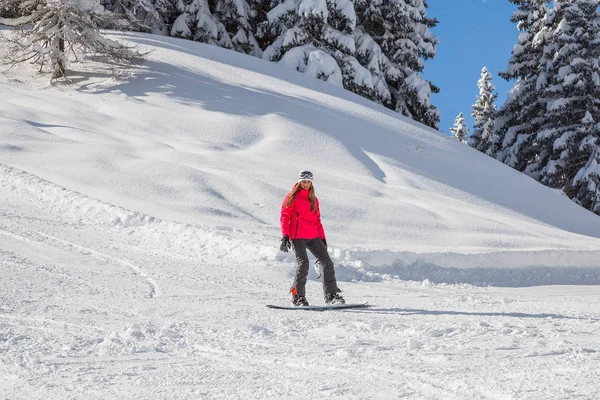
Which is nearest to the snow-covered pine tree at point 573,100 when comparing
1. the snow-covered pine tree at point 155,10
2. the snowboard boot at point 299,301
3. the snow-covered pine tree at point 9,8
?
the snow-covered pine tree at point 155,10

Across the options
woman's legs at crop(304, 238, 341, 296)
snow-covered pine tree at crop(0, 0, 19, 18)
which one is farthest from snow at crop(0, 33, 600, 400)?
snow-covered pine tree at crop(0, 0, 19, 18)

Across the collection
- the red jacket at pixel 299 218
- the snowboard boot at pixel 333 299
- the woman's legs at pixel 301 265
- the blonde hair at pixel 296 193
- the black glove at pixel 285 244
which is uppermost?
the blonde hair at pixel 296 193

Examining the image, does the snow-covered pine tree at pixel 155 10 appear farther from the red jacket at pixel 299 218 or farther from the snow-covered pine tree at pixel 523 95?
the red jacket at pixel 299 218

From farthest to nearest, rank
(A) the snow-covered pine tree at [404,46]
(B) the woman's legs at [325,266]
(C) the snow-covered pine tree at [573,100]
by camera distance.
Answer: (A) the snow-covered pine tree at [404,46]
(C) the snow-covered pine tree at [573,100]
(B) the woman's legs at [325,266]

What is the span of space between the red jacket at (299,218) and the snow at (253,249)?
859 mm

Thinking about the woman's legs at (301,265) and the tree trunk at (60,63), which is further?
the tree trunk at (60,63)

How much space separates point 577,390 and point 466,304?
374cm

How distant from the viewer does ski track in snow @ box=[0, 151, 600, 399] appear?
174 inches

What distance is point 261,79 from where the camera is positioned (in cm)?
2175

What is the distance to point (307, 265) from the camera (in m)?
7.61

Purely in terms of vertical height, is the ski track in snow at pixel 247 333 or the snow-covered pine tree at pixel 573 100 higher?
the snow-covered pine tree at pixel 573 100

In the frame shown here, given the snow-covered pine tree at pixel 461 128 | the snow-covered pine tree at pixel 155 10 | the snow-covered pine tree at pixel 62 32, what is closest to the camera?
the snow-covered pine tree at pixel 62 32

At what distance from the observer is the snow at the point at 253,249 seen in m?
4.76

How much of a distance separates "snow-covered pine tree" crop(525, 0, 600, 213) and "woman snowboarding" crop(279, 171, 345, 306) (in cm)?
1795
